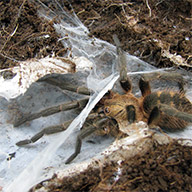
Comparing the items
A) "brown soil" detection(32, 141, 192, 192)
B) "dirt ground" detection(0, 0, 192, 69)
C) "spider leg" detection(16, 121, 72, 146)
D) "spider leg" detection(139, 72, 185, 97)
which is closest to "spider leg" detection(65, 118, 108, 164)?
"spider leg" detection(16, 121, 72, 146)

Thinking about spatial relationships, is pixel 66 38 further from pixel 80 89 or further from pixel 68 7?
pixel 80 89

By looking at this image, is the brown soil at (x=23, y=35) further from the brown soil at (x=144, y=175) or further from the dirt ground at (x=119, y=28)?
the brown soil at (x=144, y=175)

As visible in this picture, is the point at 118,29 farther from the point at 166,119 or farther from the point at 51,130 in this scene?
the point at 51,130

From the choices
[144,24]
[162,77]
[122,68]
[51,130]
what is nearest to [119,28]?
[144,24]

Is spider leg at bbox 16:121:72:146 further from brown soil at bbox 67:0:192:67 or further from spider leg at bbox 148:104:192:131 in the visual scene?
brown soil at bbox 67:0:192:67

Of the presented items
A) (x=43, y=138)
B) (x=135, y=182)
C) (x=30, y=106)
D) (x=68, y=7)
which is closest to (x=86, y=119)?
(x=43, y=138)

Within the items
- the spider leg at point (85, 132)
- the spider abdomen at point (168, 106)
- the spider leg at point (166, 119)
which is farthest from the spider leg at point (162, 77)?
the spider leg at point (85, 132)
